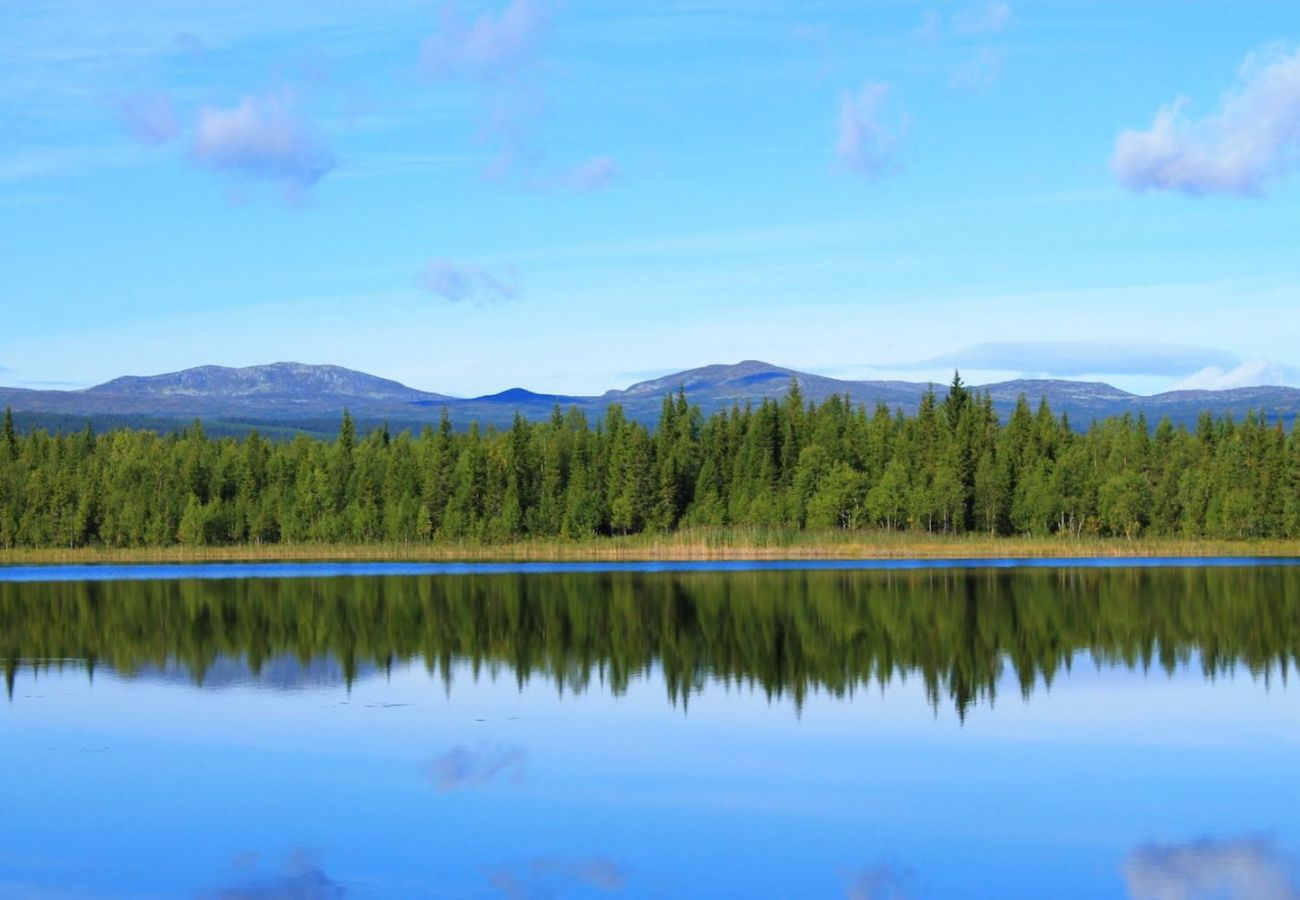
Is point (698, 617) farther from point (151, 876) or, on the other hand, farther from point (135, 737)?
point (151, 876)

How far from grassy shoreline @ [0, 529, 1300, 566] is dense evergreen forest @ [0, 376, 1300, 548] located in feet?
14.8

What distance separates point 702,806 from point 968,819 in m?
3.40

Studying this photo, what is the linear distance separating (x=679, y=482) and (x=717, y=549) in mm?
24185

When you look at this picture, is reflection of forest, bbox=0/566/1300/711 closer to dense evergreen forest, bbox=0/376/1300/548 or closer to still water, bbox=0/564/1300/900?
still water, bbox=0/564/1300/900

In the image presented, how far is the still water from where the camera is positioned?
17.4 metres

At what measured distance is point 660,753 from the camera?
24.4m

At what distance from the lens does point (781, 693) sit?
99.7ft

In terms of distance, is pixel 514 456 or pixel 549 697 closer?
pixel 549 697

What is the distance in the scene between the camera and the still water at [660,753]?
17.4 m

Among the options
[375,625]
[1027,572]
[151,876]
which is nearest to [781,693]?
[151,876]

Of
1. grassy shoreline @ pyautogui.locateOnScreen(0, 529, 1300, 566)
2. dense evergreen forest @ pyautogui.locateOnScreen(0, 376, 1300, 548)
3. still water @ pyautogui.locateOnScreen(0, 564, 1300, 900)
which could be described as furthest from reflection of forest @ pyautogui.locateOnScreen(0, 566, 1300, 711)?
dense evergreen forest @ pyautogui.locateOnScreen(0, 376, 1300, 548)

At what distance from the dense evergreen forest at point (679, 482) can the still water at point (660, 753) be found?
5970 centimetres

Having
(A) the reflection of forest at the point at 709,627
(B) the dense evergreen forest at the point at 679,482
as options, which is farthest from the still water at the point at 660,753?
(B) the dense evergreen forest at the point at 679,482

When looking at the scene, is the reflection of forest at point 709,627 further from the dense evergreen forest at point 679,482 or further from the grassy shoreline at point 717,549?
the dense evergreen forest at point 679,482
